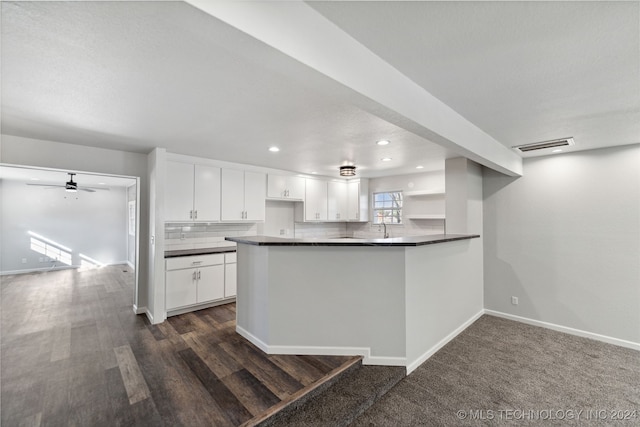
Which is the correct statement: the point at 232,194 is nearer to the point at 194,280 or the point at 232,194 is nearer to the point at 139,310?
the point at 194,280

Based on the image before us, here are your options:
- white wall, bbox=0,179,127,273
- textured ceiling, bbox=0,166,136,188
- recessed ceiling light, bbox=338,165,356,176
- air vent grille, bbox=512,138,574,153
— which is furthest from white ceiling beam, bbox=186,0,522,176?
white wall, bbox=0,179,127,273

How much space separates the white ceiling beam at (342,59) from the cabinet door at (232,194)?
3398 mm

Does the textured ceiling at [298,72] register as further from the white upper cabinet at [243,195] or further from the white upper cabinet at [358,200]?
the white upper cabinet at [358,200]

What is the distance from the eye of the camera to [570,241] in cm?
353

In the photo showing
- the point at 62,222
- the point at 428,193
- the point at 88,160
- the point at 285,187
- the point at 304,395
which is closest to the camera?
the point at 304,395

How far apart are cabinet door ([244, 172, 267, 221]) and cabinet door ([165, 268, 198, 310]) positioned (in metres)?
1.36

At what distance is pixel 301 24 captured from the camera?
1.20 m

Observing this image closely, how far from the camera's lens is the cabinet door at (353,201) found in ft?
20.5

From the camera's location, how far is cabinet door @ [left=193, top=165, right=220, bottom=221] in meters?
4.20

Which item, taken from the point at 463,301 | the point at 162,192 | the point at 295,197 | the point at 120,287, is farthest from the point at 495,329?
the point at 120,287

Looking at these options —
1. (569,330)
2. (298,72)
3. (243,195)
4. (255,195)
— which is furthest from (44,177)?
(569,330)

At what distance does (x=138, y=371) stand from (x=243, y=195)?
2.96 metres

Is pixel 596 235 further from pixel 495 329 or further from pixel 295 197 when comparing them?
pixel 295 197

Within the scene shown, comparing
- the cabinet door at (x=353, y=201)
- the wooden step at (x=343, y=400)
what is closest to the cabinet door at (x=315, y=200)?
the cabinet door at (x=353, y=201)
